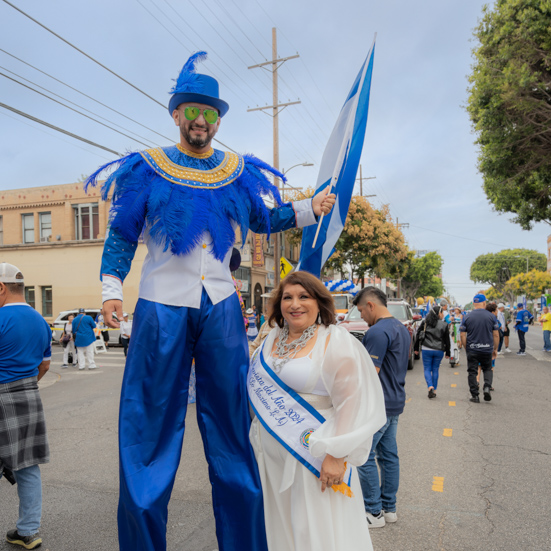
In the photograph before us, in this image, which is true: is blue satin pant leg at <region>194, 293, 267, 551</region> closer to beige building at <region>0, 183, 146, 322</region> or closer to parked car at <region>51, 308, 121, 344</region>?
parked car at <region>51, 308, 121, 344</region>

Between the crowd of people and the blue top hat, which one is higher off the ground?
the blue top hat

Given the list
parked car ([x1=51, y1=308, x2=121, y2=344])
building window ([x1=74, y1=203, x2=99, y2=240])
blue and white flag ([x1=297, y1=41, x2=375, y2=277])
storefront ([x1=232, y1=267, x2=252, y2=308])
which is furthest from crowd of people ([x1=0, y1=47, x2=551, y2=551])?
storefront ([x1=232, y1=267, x2=252, y2=308])

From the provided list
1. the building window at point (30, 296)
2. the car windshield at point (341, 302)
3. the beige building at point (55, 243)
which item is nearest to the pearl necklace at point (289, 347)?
the car windshield at point (341, 302)

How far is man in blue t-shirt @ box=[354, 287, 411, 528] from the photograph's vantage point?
3.29 metres

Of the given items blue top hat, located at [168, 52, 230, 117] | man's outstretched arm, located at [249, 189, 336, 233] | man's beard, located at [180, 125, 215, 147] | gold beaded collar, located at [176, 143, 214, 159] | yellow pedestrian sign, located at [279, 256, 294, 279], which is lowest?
yellow pedestrian sign, located at [279, 256, 294, 279]

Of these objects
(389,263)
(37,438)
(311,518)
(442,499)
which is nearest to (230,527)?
(311,518)

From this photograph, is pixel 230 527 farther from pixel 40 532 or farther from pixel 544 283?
pixel 544 283

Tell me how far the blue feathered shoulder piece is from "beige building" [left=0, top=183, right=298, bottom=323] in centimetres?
2326

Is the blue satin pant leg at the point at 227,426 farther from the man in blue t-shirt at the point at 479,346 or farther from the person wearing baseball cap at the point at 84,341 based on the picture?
the person wearing baseball cap at the point at 84,341

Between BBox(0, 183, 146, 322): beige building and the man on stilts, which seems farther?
BBox(0, 183, 146, 322): beige building

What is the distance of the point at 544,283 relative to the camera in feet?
211

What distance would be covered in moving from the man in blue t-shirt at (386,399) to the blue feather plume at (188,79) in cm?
222

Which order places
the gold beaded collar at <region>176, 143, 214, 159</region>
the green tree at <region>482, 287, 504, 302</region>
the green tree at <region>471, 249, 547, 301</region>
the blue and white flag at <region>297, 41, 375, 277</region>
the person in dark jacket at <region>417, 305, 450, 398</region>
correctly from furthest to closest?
the green tree at <region>482, 287, 504, 302</region> → the green tree at <region>471, 249, 547, 301</region> → the person in dark jacket at <region>417, 305, 450, 398</region> → the blue and white flag at <region>297, 41, 375, 277</region> → the gold beaded collar at <region>176, 143, 214, 159</region>

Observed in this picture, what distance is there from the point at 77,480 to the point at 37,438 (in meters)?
1.40
